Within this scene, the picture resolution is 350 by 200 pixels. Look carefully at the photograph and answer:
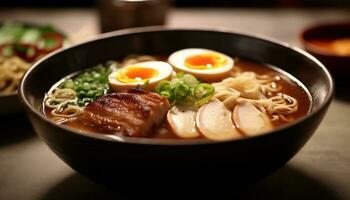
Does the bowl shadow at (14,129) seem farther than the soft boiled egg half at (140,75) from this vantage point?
Yes

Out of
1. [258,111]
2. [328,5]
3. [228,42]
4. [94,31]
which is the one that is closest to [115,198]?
[258,111]

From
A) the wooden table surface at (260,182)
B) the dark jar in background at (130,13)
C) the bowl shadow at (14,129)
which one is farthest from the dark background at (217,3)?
the bowl shadow at (14,129)

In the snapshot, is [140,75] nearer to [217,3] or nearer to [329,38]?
[329,38]

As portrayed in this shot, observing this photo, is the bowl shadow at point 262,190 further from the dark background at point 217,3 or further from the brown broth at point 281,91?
the dark background at point 217,3

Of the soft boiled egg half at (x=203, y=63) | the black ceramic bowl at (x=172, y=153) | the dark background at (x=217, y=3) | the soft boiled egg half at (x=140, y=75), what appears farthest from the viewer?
the dark background at (x=217, y=3)

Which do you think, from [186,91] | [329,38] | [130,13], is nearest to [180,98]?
[186,91]

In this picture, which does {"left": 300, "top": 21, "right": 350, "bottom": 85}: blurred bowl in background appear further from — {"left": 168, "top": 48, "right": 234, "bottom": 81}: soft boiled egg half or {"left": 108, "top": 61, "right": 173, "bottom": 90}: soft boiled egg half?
{"left": 108, "top": 61, "right": 173, "bottom": 90}: soft boiled egg half
